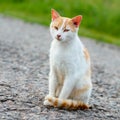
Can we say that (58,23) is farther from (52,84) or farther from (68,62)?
(52,84)

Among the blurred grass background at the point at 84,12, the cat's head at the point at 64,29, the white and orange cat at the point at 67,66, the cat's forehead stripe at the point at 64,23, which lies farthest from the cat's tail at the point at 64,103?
the blurred grass background at the point at 84,12

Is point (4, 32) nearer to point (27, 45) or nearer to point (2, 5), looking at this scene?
point (27, 45)

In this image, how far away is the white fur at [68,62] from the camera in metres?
7.12

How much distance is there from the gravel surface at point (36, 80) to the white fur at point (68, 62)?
40 cm

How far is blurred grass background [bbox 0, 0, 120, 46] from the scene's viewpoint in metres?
23.7

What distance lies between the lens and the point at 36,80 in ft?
32.3

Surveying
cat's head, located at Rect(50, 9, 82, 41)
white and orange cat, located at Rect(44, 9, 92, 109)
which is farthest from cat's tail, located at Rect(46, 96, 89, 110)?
cat's head, located at Rect(50, 9, 82, 41)

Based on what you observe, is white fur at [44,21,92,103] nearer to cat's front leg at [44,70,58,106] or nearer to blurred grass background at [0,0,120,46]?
cat's front leg at [44,70,58,106]

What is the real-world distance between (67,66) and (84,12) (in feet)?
60.7

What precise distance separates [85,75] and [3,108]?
1.24m

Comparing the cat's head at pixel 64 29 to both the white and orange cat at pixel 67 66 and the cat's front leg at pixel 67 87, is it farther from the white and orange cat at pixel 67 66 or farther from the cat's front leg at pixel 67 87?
the cat's front leg at pixel 67 87

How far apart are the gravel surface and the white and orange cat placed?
19cm

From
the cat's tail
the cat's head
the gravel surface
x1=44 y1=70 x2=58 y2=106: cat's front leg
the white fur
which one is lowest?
the gravel surface

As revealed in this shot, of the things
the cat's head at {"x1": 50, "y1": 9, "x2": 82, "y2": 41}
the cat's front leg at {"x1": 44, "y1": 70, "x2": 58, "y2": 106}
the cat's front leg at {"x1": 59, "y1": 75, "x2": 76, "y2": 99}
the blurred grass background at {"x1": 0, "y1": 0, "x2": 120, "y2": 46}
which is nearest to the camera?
the cat's head at {"x1": 50, "y1": 9, "x2": 82, "y2": 41}
